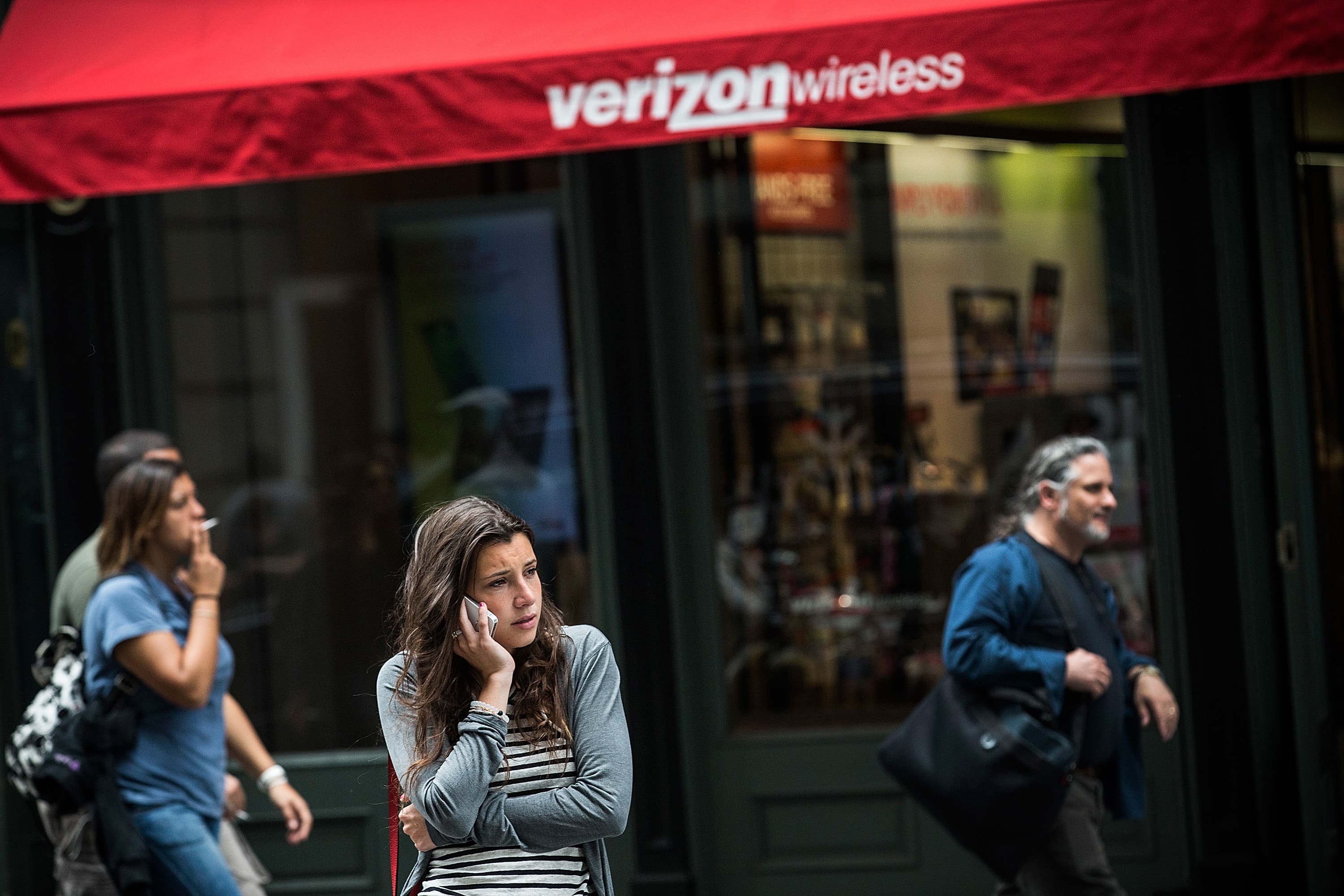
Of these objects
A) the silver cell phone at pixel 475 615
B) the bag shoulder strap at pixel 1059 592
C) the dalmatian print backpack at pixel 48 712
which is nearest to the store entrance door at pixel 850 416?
the bag shoulder strap at pixel 1059 592

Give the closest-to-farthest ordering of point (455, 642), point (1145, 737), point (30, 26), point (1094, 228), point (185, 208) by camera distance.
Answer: point (455, 642), point (30, 26), point (1145, 737), point (1094, 228), point (185, 208)

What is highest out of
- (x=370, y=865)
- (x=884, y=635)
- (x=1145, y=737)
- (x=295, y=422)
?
(x=295, y=422)

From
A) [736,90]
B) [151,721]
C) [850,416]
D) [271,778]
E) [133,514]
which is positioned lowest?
[271,778]

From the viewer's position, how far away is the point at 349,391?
6.50m

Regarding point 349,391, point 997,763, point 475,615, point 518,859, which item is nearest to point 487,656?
point 475,615

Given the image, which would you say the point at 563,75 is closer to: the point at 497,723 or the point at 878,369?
the point at 878,369

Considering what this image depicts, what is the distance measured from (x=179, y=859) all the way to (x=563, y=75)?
2.49 metres

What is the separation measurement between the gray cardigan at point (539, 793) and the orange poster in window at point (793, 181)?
3.58 m

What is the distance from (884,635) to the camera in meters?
6.04

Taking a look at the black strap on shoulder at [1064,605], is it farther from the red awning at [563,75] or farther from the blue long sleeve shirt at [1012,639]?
the red awning at [563,75]

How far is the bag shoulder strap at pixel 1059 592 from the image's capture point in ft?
13.7

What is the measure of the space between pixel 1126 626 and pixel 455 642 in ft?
12.6

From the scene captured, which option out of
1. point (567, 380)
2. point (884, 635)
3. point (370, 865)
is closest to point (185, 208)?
point (567, 380)

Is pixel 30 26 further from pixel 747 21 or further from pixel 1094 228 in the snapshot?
pixel 1094 228
